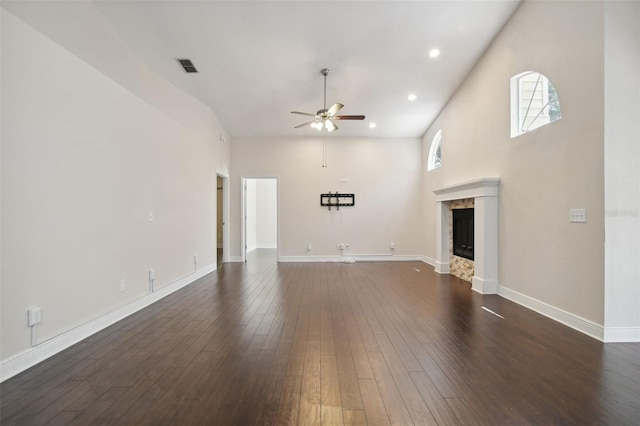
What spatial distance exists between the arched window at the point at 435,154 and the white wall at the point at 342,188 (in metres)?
0.43

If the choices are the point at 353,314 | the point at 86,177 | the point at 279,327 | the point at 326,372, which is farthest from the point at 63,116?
the point at 353,314

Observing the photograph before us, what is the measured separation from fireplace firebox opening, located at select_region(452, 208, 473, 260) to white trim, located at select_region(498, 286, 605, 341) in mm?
1130

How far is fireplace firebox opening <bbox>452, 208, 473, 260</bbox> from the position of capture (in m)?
4.93

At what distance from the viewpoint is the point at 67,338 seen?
250 centimetres

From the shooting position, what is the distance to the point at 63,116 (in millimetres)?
2463

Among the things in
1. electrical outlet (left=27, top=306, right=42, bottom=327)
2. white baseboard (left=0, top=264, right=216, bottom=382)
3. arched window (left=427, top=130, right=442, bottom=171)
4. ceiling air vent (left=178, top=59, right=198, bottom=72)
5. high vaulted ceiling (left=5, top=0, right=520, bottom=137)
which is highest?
high vaulted ceiling (left=5, top=0, right=520, bottom=137)

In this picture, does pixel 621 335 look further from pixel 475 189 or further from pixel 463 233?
pixel 463 233

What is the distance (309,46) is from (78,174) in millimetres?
3290

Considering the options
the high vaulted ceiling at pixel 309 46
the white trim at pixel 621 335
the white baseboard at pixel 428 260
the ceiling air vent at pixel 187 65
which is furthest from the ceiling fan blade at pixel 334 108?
the white baseboard at pixel 428 260

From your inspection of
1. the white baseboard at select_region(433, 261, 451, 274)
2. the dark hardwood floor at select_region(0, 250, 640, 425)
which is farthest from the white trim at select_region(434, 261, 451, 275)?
the dark hardwood floor at select_region(0, 250, 640, 425)

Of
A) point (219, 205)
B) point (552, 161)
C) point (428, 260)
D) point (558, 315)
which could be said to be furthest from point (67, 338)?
point (428, 260)

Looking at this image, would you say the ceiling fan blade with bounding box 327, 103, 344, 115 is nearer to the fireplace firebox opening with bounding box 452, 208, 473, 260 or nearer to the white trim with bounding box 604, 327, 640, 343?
the fireplace firebox opening with bounding box 452, 208, 473, 260

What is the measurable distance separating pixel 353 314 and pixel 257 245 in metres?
7.51

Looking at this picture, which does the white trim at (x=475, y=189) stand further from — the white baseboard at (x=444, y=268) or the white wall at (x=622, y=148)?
the white wall at (x=622, y=148)
